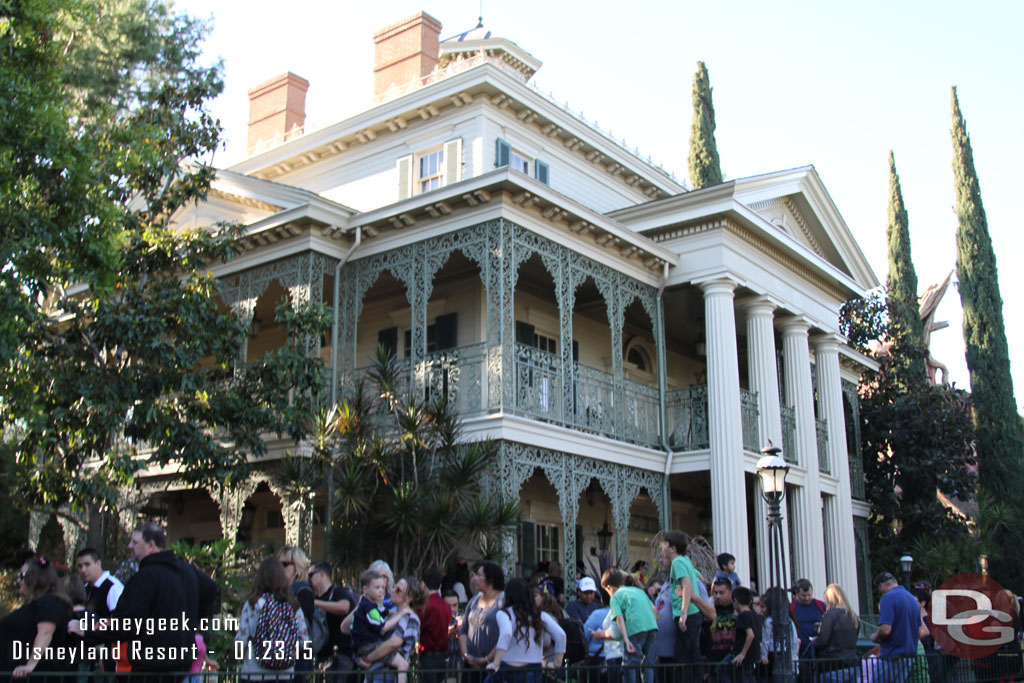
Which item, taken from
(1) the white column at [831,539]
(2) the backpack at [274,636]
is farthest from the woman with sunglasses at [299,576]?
(1) the white column at [831,539]

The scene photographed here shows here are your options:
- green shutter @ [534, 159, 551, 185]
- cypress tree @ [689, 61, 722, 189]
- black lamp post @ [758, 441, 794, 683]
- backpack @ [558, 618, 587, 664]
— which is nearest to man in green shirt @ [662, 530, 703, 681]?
black lamp post @ [758, 441, 794, 683]

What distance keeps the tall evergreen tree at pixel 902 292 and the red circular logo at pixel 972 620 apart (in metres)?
9.45

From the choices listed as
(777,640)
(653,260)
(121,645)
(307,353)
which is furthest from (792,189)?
(121,645)

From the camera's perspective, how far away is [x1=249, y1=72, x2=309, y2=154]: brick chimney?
1064 inches

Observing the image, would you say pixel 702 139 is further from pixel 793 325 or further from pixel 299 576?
pixel 299 576

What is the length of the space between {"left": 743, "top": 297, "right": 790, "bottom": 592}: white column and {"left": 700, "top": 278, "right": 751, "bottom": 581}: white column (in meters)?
1.38

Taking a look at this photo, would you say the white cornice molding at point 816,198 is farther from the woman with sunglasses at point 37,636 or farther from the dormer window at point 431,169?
A: the woman with sunglasses at point 37,636

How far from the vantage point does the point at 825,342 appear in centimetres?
2322

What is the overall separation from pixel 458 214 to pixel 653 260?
426 centimetres

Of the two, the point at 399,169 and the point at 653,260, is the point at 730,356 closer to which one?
the point at 653,260

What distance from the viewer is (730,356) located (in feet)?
61.0

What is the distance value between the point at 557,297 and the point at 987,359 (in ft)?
64.8

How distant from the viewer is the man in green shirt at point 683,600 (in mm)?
9508

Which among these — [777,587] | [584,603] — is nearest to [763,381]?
[584,603]
